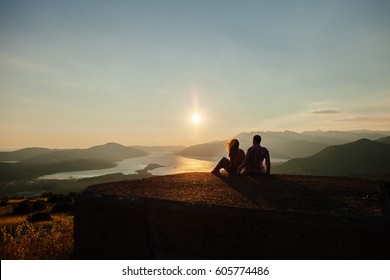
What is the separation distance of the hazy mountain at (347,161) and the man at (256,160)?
425 ft

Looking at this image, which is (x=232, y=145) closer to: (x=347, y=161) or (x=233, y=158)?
(x=233, y=158)

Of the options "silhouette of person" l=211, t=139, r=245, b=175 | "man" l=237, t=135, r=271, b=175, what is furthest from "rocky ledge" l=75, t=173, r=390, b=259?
"silhouette of person" l=211, t=139, r=245, b=175

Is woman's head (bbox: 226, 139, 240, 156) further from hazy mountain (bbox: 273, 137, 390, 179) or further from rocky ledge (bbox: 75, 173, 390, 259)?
hazy mountain (bbox: 273, 137, 390, 179)

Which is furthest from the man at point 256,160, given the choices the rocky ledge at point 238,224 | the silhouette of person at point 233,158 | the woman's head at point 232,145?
the rocky ledge at point 238,224

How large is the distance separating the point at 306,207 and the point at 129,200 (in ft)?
8.71

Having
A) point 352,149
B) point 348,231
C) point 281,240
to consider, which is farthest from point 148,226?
point 352,149

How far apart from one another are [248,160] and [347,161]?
5967 inches

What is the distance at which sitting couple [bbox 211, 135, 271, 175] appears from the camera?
7.76 meters

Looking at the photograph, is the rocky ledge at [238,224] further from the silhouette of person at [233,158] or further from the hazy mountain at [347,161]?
the hazy mountain at [347,161]

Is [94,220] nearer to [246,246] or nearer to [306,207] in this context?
[246,246]

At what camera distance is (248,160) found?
8047mm

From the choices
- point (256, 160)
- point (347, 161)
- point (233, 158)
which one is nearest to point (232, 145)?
point (233, 158)

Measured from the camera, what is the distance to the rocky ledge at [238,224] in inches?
126

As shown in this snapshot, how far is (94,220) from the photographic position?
15.9 ft
